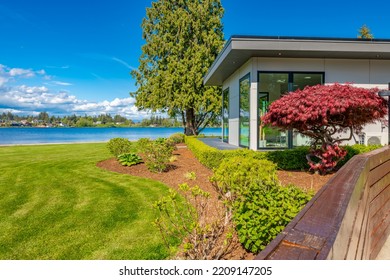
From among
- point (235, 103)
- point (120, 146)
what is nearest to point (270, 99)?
point (235, 103)

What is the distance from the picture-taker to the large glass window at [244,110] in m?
11.8

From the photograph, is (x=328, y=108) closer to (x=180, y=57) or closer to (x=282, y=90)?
(x=282, y=90)

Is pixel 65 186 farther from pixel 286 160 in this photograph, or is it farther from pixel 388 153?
pixel 388 153

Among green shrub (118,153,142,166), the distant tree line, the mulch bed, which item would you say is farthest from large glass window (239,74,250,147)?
the distant tree line

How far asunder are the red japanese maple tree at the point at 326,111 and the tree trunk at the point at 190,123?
18.9m

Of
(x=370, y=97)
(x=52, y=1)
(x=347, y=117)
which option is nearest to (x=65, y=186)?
(x=347, y=117)

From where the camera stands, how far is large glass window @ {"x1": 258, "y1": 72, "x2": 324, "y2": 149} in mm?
11141

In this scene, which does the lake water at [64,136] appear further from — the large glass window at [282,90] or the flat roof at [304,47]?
the flat roof at [304,47]

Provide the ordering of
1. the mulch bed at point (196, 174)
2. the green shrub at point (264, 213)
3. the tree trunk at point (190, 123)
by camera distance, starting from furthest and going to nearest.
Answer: the tree trunk at point (190, 123) < the mulch bed at point (196, 174) < the green shrub at point (264, 213)

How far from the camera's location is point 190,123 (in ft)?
89.6

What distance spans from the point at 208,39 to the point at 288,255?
25392 millimetres

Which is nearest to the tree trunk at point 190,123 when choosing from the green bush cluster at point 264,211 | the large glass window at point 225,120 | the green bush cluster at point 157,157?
the large glass window at point 225,120

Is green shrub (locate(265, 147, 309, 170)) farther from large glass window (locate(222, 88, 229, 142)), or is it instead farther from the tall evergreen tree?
the tall evergreen tree

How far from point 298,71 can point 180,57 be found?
16.2m
